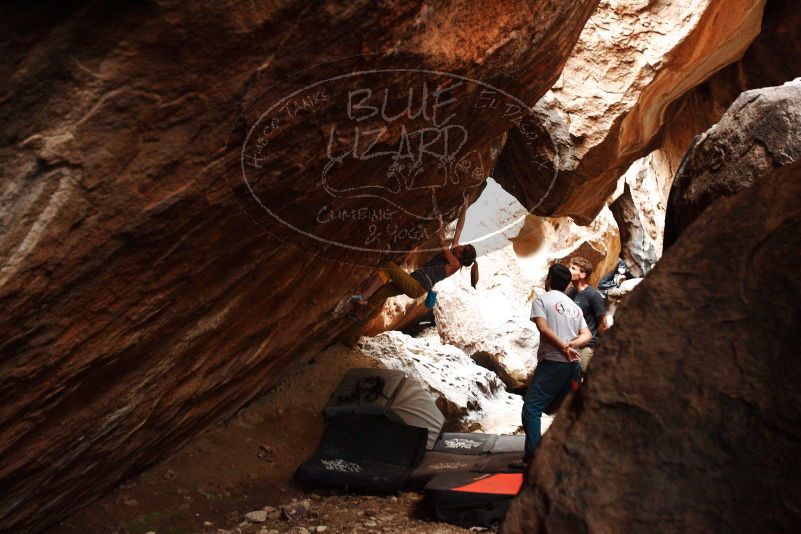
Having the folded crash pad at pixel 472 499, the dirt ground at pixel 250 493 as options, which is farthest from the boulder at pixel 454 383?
the folded crash pad at pixel 472 499

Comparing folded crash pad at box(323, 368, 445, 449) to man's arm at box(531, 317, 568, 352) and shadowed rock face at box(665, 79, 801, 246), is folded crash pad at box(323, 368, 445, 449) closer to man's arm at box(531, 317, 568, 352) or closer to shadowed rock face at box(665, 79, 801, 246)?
man's arm at box(531, 317, 568, 352)

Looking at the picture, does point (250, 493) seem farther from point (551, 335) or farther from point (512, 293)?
point (512, 293)

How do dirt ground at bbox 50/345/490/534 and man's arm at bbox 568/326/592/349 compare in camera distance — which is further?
man's arm at bbox 568/326/592/349

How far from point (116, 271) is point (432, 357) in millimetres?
5761

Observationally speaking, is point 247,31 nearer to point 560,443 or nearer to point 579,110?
point 560,443

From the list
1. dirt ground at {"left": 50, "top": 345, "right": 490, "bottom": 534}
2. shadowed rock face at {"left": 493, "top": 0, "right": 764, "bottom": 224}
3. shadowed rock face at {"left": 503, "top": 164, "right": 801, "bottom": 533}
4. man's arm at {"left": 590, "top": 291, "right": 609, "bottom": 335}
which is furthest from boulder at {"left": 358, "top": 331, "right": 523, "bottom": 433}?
shadowed rock face at {"left": 503, "top": 164, "right": 801, "bottom": 533}

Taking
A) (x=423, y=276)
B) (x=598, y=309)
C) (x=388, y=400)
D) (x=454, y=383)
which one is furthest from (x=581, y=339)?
(x=454, y=383)

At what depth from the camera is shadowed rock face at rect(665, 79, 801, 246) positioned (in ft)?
8.20

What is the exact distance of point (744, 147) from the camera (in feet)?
8.56

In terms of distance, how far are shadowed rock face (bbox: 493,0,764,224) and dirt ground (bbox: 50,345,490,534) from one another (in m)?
2.95

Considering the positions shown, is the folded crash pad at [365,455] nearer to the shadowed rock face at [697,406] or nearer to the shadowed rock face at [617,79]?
the shadowed rock face at [617,79]

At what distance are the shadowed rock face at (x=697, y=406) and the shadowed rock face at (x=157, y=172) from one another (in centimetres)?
142

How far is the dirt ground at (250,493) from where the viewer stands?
4.38 metres

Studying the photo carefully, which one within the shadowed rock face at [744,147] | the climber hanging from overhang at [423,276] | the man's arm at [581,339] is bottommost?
the man's arm at [581,339]
